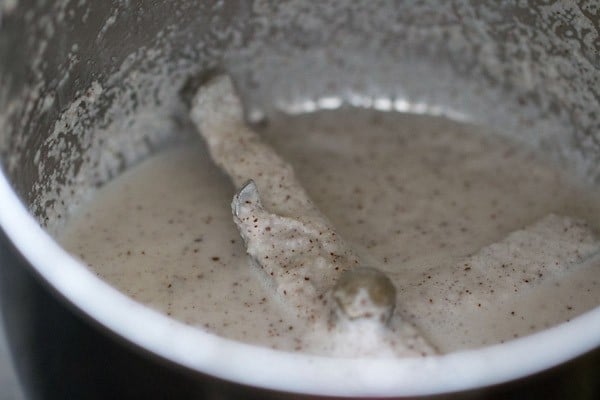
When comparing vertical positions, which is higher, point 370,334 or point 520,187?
point 370,334

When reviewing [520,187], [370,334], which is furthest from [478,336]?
[520,187]

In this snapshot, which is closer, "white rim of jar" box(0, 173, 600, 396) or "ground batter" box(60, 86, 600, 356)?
"white rim of jar" box(0, 173, 600, 396)

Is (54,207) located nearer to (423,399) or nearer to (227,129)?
(227,129)

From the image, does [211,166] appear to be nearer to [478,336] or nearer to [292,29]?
[292,29]

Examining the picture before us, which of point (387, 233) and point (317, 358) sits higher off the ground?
point (317, 358)

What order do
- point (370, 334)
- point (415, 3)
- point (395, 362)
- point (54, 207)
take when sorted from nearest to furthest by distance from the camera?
point (395, 362) → point (370, 334) → point (54, 207) → point (415, 3)

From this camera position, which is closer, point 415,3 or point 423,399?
point 423,399

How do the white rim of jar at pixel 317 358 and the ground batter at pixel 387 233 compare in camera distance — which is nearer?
the white rim of jar at pixel 317 358

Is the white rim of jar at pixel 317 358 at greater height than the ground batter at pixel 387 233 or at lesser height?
greater

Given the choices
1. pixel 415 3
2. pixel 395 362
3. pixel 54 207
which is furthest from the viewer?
pixel 415 3

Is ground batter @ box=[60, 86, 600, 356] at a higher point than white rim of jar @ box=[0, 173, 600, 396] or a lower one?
lower

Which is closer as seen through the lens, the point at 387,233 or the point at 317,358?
the point at 317,358
